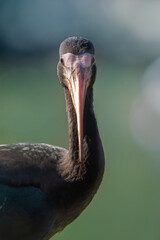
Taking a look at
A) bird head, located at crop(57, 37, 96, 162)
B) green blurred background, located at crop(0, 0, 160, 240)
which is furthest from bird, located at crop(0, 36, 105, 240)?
green blurred background, located at crop(0, 0, 160, 240)

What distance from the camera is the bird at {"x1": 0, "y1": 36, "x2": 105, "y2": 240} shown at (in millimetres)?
3270

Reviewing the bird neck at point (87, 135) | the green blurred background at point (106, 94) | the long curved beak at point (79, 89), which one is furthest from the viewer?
the green blurred background at point (106, 94)

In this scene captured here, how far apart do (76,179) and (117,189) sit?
4.90m

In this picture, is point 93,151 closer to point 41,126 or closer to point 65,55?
point 65,55

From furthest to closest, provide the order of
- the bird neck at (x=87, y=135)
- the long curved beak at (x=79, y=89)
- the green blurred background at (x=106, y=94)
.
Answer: the green blurred background at (x=106, y=94) < the bird neck at (x=87, y=135) < the long curved beak at (x=79, y=89)

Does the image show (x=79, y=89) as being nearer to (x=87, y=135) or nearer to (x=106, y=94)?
(x=87, y=135)

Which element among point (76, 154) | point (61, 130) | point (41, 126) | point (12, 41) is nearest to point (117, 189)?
point (61, 130)

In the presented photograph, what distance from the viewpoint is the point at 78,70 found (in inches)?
127

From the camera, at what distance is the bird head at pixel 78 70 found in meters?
3.23

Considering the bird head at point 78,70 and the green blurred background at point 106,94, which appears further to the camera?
the green blurred background at point 106,94

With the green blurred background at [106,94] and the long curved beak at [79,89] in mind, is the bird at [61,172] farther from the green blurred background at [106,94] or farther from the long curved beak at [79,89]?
the green blurred background at [106,94]

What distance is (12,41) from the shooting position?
18.5 meters

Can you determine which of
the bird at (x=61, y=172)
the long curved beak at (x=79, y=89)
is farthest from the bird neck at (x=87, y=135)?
the long curved beak at (x=79, y=89)

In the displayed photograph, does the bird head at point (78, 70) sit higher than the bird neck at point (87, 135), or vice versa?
the bird head at point (78, 70)
